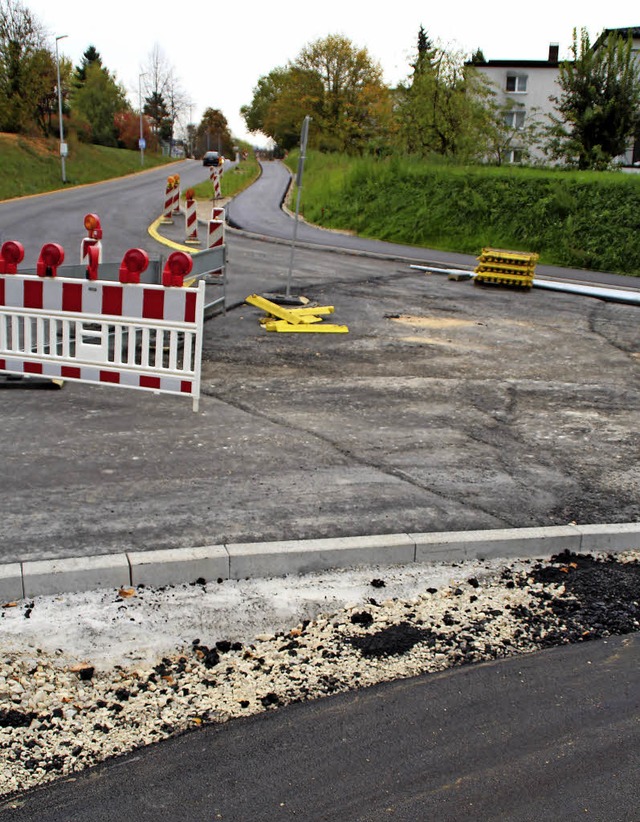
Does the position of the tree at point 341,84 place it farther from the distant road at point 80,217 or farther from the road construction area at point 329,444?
the road construction area at point 329,444

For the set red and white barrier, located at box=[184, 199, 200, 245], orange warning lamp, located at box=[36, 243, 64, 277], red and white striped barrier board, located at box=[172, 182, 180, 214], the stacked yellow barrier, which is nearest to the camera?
orange warning lamp, located at box=[36, 243, 64, 277]

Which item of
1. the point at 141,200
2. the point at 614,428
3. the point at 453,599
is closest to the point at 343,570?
the point at 453,599

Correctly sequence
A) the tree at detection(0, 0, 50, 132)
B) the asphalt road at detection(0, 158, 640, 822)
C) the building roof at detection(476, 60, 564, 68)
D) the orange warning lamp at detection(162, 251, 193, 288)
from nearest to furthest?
the asphalt road at detection(0, 158, 640, 822)
the orange warning lamp at detection(162, 251, 193, 288)
the tree at detection(0, 0, 50, 132)
the building roof at detection(476, 60, 564, 68)

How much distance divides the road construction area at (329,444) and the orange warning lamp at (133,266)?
1.20 m

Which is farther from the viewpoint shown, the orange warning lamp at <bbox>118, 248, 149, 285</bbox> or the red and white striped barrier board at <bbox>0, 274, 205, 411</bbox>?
the red and white striped barrier board at <bbox>0, 274, 205, 411</bbox>

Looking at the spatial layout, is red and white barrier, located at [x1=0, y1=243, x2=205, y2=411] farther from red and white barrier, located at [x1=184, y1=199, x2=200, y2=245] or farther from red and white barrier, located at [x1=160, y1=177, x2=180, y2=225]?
red and white barrier, located at [x1=160, y1=177, x2=180, y2=225]

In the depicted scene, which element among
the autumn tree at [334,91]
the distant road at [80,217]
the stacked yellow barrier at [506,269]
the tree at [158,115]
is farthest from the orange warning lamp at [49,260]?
the tree at [158,115]

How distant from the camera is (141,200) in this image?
36.3 metres

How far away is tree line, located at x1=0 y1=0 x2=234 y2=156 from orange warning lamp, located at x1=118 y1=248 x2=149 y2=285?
150 feet

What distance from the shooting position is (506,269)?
57.1 feet

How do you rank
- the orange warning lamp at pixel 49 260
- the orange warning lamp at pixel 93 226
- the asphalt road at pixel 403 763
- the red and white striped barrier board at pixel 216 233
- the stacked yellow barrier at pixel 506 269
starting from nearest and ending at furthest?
the asphalt road at pixel 403 763 → the orange warning lamp at pixel 49 260 → the orange warning lamp at pixel 93 226 → the red and white striped barrier board at pixel 216 233 → the stacked yellow barrier at pixel 506 269

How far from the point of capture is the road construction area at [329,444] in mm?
5105

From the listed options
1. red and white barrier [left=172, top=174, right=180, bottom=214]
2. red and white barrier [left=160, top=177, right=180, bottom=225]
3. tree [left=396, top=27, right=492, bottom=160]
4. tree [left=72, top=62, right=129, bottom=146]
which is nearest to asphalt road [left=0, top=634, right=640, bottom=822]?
red and white barrier [left=160, top=177, right=180, bottom=225]

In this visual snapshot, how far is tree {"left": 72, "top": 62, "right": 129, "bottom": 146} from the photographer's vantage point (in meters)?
79.1
